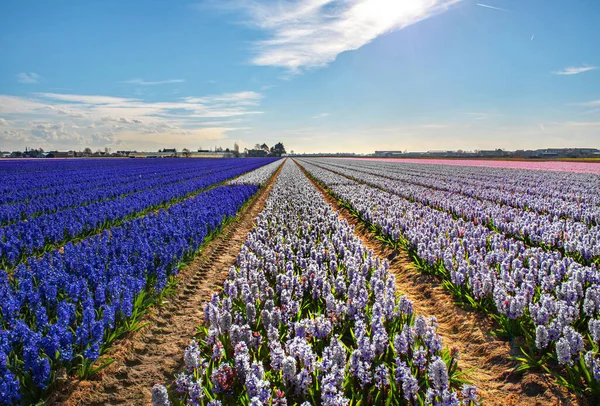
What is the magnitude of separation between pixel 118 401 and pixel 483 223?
12.9 meters

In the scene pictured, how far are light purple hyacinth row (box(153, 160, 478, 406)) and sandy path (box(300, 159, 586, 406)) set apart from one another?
57 cm

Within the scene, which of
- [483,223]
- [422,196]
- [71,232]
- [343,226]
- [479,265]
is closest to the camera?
[479,265]

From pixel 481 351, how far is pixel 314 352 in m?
2.61

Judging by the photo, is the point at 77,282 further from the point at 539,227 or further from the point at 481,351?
the point at 539,227

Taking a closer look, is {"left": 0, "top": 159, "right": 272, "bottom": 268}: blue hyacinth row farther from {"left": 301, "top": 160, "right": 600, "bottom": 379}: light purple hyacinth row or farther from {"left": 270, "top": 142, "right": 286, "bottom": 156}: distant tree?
{"left": 270, "top": 142, "right": 286, "bottom": 156}: distant tree

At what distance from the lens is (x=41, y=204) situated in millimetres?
15867

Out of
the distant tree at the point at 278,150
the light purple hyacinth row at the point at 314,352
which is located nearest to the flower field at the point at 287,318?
the light purple hyacinth row at the point at 314,352

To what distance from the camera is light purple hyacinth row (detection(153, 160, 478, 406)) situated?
3615 millimetres

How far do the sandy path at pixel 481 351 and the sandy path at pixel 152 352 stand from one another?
4143mm

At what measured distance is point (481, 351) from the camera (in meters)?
5.50

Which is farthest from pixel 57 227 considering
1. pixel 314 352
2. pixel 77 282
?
pixel 314 352

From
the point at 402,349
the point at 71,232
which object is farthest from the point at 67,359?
the point at 71,232

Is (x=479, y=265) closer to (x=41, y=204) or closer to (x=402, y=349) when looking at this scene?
(x=402, y=349)

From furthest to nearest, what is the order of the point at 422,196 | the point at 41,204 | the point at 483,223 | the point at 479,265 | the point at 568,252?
the point at 422,196, the point at 41,204, the point at 483,223, the point at 568,252, the point at 479,265
